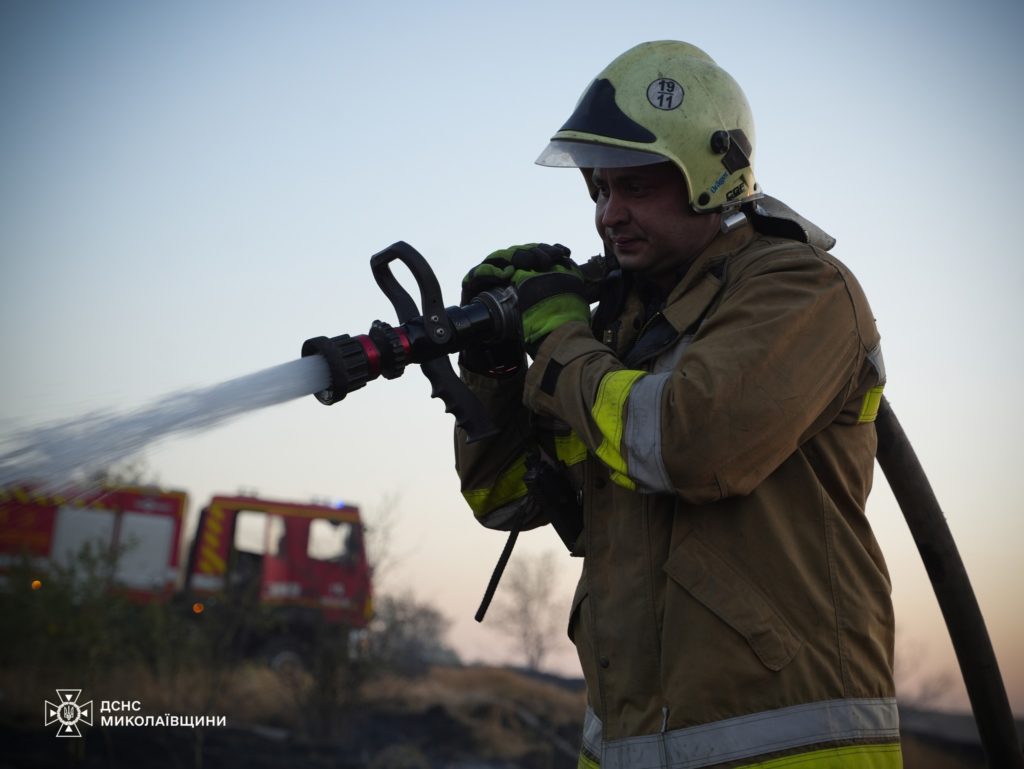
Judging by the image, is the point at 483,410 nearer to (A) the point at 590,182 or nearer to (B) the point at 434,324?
(B) the point at 434,324

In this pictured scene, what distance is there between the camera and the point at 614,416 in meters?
2.36

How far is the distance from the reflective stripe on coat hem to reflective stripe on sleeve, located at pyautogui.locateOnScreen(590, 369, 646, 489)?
0.55m

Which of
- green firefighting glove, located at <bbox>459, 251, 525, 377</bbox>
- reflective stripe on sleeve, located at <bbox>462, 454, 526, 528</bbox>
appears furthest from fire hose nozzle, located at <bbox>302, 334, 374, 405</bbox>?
reflective stripe on sleeve, located at <bbox>462, 454, 526, 528</bbox>

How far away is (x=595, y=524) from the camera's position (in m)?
2.68

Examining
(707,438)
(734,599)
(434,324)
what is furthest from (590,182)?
(734,599)

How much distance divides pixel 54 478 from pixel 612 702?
134 cm

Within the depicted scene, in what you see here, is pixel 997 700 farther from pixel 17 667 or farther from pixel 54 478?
pixel 17 667

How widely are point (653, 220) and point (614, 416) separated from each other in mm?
676

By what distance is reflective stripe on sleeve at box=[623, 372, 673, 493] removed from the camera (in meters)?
2.29

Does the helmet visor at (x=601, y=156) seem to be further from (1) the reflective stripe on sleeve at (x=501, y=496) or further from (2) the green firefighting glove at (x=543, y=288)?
(1) the reflective stripe on sleeve at (x=501, y=496)

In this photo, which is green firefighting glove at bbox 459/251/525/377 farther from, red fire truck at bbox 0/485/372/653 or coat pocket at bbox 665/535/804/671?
red fire truck at bbox 0/485/372/653

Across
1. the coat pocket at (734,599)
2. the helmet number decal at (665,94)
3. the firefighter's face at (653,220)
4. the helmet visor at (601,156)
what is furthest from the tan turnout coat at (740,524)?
the helmet number decal at (665,94)

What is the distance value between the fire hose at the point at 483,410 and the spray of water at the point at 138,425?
3.8 inches

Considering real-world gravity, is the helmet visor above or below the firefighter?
above
